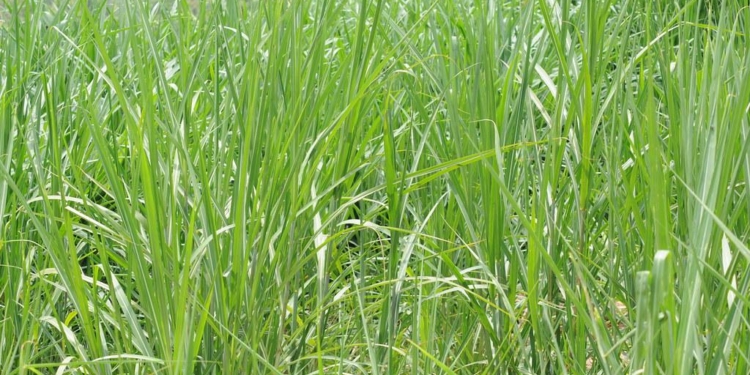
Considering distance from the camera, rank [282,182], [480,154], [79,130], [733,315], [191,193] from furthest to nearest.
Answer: [79,130] < [191,193] < [282,182] < [480,154] < [733,315]

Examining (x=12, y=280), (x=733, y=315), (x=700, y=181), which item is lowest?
(x=12, y=280)

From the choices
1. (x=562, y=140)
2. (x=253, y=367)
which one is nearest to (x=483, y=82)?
(x=562, y=140)

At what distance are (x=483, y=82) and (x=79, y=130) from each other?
2.68 feet

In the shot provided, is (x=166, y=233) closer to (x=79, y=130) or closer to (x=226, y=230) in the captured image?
(x=226, y=230)

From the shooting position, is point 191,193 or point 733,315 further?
point 191,193

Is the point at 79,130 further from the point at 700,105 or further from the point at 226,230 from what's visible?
the point at 700,105

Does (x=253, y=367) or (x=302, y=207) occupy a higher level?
(x=302, y=207)

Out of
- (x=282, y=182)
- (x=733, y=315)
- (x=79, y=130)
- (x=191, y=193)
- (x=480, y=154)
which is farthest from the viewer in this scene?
(x=79, y=130)

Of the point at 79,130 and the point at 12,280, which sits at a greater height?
the point at 79,130

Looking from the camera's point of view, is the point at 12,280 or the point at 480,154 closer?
the point at 480,154

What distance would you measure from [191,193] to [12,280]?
365mm

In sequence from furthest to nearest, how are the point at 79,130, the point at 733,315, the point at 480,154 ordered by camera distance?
the point at 79,130 → the point at 480,154 → the point at 733,315

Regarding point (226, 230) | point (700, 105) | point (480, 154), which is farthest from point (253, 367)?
point (700, 105)

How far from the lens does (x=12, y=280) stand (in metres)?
1.72
